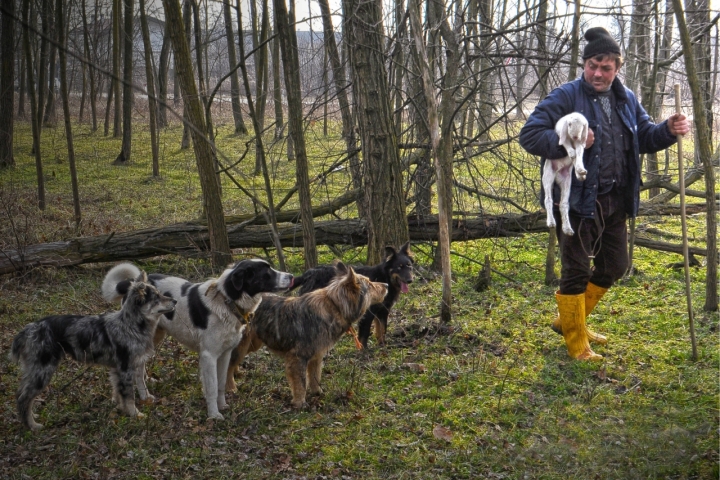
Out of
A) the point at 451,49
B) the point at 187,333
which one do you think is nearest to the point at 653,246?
the point at 451,49

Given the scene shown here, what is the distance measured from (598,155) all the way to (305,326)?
3.18 meters

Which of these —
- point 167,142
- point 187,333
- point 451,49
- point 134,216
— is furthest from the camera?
point 167,142

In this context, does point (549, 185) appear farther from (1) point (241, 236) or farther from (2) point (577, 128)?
(1) point (241, 236)

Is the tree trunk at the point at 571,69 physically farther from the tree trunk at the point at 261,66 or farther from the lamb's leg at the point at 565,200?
the tree trunk at the point at 261,66

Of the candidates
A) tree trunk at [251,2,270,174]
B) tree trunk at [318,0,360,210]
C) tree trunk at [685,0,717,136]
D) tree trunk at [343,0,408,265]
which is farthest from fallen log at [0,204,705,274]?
tree trunk at [685,0,717,136]

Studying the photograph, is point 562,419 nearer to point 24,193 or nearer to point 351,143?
point 351,143

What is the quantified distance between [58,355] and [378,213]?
4.40m

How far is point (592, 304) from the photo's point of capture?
7.10 meters

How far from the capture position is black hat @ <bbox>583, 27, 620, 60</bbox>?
6.18 meters

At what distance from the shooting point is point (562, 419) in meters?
5.50

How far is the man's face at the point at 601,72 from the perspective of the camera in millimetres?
6242

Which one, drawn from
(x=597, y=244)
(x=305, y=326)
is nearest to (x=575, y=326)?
(x=597, y=244)

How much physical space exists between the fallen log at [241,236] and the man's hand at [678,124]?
15.4ft

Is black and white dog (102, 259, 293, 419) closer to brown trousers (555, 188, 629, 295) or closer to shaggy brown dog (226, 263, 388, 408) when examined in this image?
shaggy brown dog (226, 263, 388, 408)
